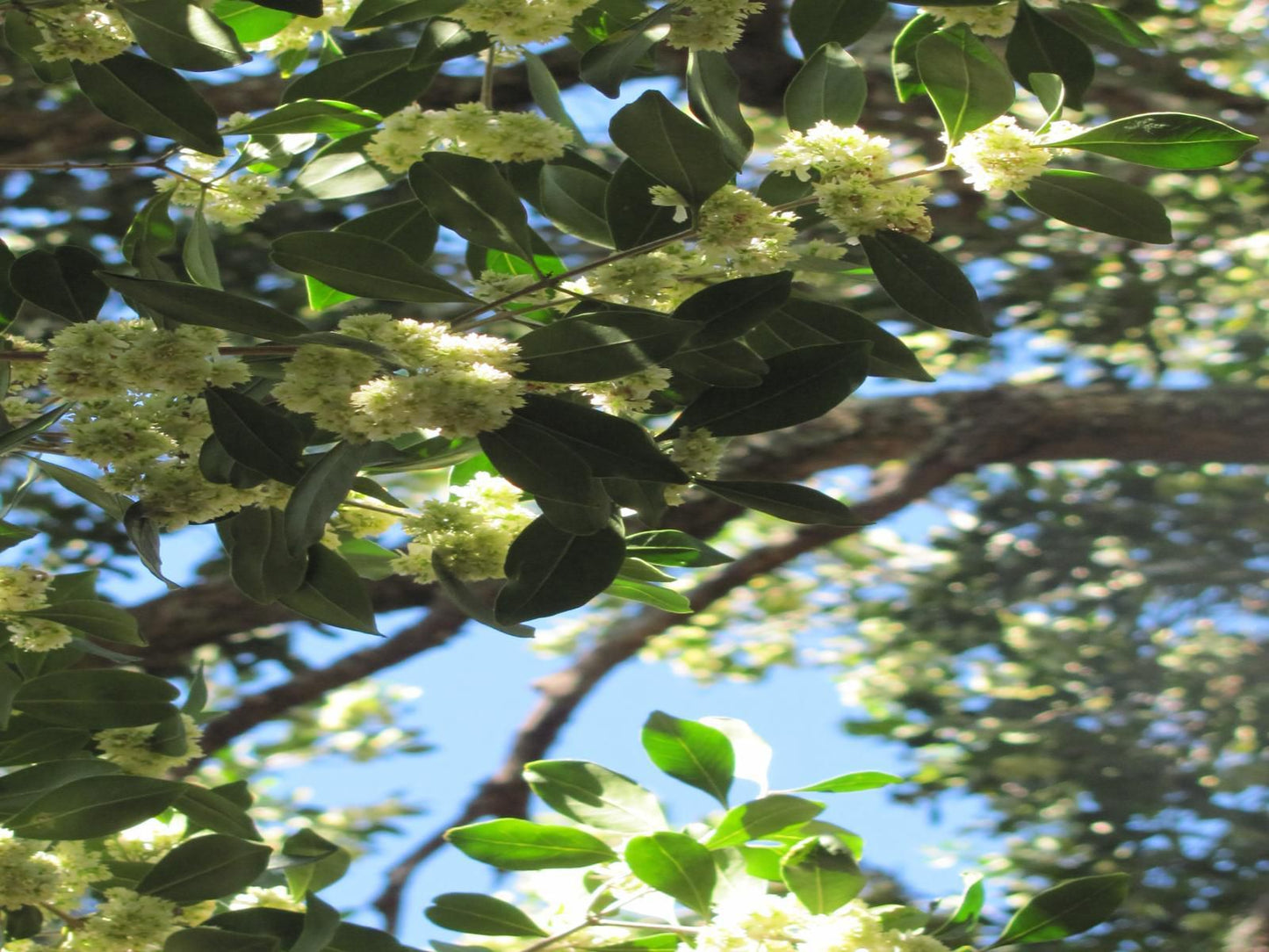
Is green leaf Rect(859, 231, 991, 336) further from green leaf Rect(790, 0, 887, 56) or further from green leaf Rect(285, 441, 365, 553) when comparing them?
green leaf Rect(285, 441, 365, 553)

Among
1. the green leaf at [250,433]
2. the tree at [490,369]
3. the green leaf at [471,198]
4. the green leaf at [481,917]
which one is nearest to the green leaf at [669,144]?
the tree at [490,369]

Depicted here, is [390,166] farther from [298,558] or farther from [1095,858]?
[1095,858]

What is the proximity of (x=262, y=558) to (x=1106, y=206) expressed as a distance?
0.72 metres

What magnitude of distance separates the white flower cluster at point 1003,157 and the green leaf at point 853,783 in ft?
2.02

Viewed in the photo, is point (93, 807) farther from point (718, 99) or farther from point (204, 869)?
point (718, 99)

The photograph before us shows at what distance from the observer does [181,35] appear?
1.09 m

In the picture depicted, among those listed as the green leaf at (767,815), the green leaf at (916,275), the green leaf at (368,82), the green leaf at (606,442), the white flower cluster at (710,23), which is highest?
the white flower cluster at (710,23)

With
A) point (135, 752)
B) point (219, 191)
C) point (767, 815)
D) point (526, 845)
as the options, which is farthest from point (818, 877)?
point (219, 191)

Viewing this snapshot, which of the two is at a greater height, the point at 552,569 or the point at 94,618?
the point at 552,569

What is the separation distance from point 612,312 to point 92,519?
9.37 ft

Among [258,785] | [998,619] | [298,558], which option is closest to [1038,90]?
[298,558]

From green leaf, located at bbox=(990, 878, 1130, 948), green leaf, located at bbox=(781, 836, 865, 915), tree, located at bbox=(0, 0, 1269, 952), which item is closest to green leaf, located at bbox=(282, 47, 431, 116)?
tree, located at bbox=(0, 0, 1269, 952)

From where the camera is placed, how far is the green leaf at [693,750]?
139 cm

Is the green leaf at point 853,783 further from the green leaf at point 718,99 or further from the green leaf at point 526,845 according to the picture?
the green leaf at point 718,99
